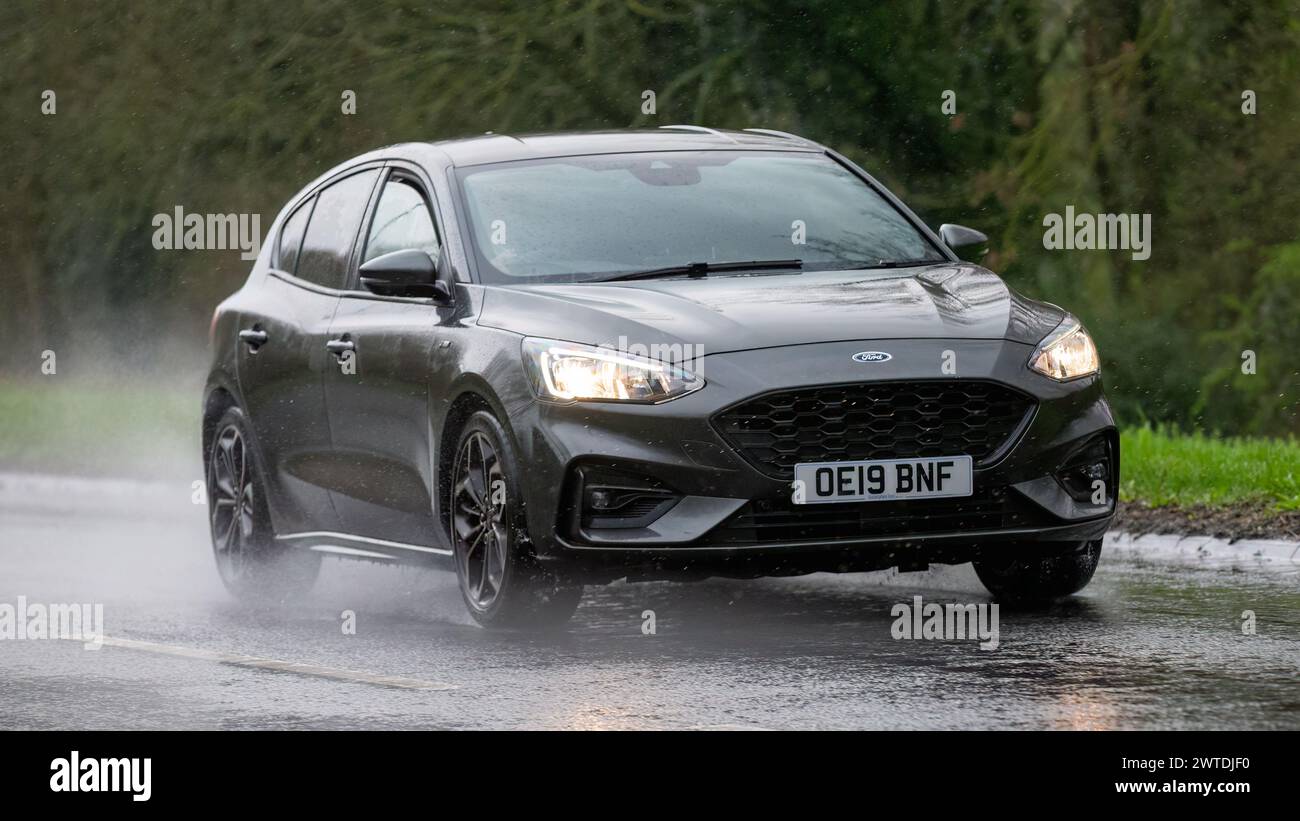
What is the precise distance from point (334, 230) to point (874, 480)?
11.5 ft

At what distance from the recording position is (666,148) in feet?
35.0

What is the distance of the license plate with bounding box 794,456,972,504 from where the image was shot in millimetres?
8641

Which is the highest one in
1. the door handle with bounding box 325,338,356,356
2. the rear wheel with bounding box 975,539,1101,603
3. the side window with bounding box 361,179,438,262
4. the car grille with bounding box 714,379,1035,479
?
the side window with bounding box 361,179,438,262

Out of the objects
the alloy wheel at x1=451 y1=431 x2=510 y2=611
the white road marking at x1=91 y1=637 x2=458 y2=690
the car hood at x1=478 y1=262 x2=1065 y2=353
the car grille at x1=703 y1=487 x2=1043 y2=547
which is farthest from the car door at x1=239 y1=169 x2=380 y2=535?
the car grille at x1=703 y1=487 x2=1043 y2=547

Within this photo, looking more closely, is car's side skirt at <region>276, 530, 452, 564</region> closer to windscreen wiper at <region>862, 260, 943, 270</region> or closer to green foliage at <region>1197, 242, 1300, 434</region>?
windscreen wiper at <region>862, 260, 943, 270</region>

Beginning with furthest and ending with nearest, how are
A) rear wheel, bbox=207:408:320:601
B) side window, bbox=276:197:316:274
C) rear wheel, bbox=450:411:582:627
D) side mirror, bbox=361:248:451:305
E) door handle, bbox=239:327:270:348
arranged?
side window, bbox=276:197:316:274
rear wheel, bbox=207:408:320:601
door handle, bbox=239:327:270:348
side mirror, bbox=361:248:451:305
rear wheel, bbox=450:411:582:627

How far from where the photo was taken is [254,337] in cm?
1134

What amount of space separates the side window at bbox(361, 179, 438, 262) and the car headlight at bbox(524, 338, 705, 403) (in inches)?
56.4

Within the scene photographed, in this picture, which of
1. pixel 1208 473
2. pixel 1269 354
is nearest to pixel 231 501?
pixel 1208 473

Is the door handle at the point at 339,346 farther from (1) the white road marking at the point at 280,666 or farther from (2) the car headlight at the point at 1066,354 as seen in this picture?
(2) the car headlight at the point at 1066,354

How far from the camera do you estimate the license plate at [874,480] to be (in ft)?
28.3

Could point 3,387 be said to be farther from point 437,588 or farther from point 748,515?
point 748,515

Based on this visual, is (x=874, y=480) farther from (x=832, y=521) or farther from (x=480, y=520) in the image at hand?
(x=480, y=520)
